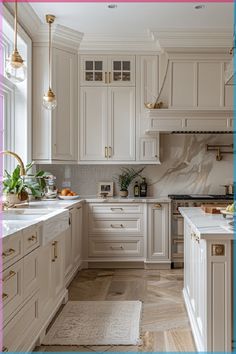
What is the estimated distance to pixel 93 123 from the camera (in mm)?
4605

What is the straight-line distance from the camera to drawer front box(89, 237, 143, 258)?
4.47 meters

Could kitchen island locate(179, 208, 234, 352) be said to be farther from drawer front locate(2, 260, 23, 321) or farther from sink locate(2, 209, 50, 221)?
sink locate(2, 209, 50, 221)

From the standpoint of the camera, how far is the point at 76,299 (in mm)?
3326

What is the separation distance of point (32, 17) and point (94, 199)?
217 centimetres

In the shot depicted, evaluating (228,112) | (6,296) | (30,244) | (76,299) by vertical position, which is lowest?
(76,299)

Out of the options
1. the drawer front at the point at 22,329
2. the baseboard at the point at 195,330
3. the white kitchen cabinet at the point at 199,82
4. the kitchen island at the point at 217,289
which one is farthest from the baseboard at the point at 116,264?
the kitchen island at the point at 217,289

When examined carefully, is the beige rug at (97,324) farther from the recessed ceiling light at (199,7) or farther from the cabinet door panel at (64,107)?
the recessed ceiling light at (199,7)

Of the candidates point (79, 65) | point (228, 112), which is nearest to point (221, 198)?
point (228, 112)

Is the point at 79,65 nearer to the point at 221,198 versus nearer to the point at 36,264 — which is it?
the point at 221,198

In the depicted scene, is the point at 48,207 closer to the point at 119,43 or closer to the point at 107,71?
the point at 107,71

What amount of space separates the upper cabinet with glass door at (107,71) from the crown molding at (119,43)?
111mm

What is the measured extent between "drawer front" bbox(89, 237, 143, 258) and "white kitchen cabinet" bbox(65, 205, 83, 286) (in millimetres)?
204

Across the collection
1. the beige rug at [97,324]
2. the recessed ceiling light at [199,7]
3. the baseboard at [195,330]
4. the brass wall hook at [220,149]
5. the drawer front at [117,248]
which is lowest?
the beige rug at [97,324]

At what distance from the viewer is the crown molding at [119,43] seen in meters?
4.52
